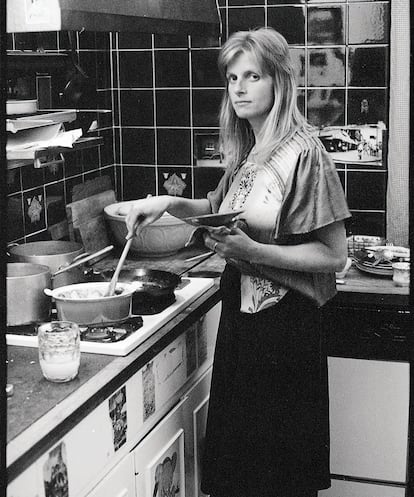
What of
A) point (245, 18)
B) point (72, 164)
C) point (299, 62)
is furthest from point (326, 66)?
point (72, 164)

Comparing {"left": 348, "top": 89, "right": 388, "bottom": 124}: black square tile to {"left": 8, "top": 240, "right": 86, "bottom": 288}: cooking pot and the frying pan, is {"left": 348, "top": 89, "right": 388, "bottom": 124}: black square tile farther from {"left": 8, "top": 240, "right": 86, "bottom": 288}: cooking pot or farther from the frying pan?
{"left": 8, "top": 240, "right": 86, "bottom": 288}: cooking pot

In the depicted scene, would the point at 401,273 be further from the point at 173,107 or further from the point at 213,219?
the point at 173,107

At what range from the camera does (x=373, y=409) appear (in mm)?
2910

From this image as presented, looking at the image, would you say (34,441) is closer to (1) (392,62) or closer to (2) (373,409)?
(2) (373,409)

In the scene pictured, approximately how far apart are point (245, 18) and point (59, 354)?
2049 millimetres

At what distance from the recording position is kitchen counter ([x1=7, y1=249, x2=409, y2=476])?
5.42 feet

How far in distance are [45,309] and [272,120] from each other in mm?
830

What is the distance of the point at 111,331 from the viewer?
2268 mm

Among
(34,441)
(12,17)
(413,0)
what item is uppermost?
(12,17)

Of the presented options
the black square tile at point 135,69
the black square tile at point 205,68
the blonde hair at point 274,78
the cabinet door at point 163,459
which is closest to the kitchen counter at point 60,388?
the cabinet door at point 163,459

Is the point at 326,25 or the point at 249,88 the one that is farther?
the point at 326,25

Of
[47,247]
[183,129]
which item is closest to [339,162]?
[183,129]

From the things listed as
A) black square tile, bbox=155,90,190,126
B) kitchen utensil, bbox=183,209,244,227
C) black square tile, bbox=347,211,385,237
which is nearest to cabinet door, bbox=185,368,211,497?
kitchen utensil, bbox=183,209,244,227

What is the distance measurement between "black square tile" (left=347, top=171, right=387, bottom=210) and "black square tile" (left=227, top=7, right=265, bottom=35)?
734mm
